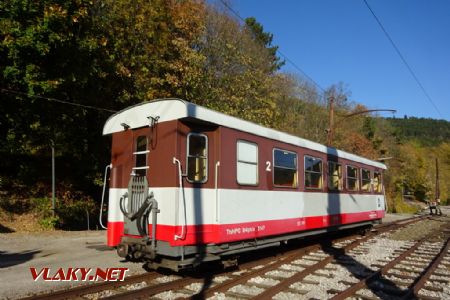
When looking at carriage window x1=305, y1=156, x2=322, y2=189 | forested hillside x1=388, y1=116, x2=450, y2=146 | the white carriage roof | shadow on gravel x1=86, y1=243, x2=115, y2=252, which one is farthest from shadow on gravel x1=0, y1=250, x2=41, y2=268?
forested hillside x1=388, y1=116, x2=450, y2=146

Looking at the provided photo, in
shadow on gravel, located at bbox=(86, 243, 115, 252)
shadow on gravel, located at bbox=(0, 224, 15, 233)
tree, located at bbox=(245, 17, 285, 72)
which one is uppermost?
tree, located at bbox=(245, 17, 285, 72)

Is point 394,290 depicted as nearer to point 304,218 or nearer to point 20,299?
point 304,218

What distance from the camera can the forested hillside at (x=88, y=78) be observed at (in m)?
12.1

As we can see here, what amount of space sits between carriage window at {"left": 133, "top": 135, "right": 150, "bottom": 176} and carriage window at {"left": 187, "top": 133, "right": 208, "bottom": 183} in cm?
95

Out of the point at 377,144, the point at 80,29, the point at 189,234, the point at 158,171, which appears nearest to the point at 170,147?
the point at 158,171

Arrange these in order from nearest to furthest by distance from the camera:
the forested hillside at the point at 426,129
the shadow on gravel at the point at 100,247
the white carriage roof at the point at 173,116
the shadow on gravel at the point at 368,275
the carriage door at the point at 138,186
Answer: the shadow on gravel at the point at 368,275 < the white carriage roof at the point at 173,116 < the carriage door at the point at 138,186 < the shadow on gravel at the point at 100,247 < the forested hillside at the point at 426,129

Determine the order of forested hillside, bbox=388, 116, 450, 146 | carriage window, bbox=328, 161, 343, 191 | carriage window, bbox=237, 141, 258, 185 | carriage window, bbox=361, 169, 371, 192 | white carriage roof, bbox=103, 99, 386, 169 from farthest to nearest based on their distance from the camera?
forested hillside, bbox=388, 116, 450, 146, carriage window, bbox=361, 169, 371, 192, carriage window, bbox=328, 161, 343, 191, carriage window, bbox=237, 141, 258, 185, white carriage roof, bbox=103, 99, 386, 169

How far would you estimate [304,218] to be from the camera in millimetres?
10195

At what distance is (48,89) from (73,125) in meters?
4.61

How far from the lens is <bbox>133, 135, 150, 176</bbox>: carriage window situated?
775 cm

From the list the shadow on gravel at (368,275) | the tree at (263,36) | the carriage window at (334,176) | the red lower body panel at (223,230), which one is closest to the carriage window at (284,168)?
the red lower body panel at (223,230)

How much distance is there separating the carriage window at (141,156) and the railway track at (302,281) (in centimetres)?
199

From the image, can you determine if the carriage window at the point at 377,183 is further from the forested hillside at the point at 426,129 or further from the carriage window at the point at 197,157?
the forested hillside at the point at 426,129

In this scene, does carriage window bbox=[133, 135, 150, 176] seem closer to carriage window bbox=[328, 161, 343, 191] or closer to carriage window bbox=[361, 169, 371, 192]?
carriage window bbox=[328, 161, 343, 191]
